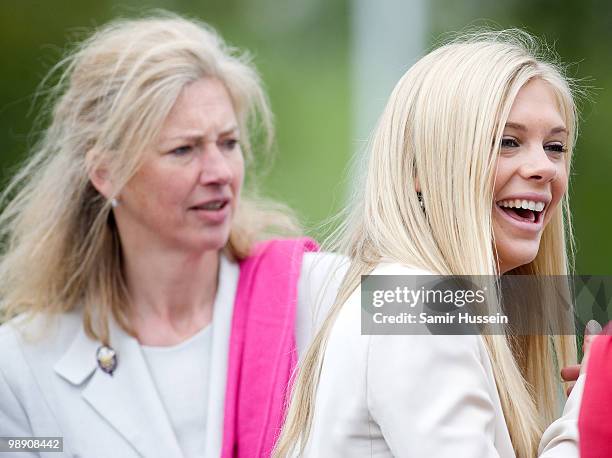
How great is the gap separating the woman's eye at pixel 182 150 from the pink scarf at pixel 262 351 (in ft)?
1.17

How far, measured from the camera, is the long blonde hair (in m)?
1.78

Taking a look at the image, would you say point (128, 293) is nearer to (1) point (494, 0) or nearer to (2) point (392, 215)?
(2) point (392, 215)

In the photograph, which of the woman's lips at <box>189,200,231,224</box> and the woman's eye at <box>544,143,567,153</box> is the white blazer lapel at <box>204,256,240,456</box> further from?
the woman's eye at <box>544,143,567,153</box>

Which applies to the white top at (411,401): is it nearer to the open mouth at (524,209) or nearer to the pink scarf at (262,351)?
the open mouth at (524,209)

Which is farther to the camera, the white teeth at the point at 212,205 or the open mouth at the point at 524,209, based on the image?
the white teeth at the point at 212,205

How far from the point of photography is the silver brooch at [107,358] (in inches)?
109

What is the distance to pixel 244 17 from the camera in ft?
22.6

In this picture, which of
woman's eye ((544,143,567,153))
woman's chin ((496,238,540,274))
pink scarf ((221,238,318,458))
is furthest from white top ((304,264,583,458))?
pink scarf ((221,238,318,458))

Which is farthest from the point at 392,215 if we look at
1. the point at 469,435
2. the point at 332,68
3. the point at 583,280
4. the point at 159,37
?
the point at 332,68

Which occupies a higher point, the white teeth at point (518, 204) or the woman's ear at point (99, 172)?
the woman's ear at point (99, 172)

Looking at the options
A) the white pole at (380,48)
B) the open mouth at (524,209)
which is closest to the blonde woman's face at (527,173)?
the open mouth at (524,209)

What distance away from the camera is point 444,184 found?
1.80 m

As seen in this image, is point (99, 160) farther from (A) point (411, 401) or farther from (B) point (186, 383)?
(A) point (411, 401)

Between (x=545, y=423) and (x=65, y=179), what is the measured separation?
5.50 ft
